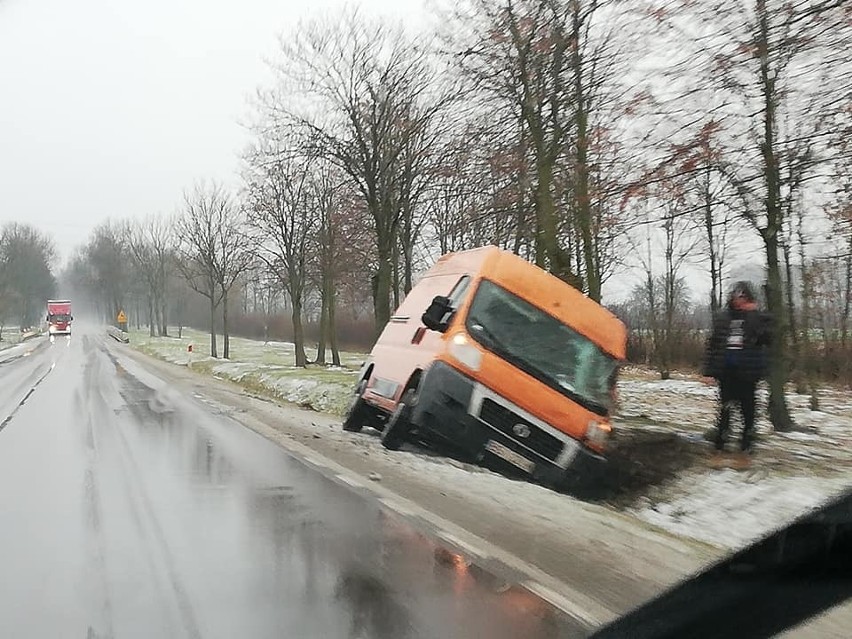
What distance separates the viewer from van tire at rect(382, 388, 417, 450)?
1096 cm

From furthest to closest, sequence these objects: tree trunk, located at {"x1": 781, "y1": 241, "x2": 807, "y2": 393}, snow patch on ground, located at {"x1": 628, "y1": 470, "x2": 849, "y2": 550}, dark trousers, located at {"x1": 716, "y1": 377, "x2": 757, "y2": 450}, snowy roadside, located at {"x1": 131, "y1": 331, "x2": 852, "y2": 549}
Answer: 1. tree trunk, located at {"x1": 781, "y1": 241, "x2": 807, "y2": 393}
2. dark trousers, located at {"x1": 716, "y1": 377, "x2": 757, "y2": 450}
3. snowy roadside, located at {"x1": 131, "y1": 331, "x2": 852, "y2": 549}
4. snow patch on ground, located at {"x1": 628, "y1": 470, "x2": 849, "y2": 550}

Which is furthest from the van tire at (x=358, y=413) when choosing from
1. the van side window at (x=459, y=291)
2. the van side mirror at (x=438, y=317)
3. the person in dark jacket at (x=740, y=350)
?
the person in dark jacket at (x=740, y=350)

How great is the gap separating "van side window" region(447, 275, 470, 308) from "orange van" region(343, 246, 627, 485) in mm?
20

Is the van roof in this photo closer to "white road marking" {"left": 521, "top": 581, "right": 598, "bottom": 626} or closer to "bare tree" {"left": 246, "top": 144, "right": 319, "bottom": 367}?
"white road marking" {"left": 521, "top": 581, "right": 598, "bottom": 626}

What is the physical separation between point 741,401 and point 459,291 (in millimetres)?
3748

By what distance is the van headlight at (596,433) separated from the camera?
33.6ft

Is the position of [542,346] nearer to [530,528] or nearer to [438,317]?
[438,317]

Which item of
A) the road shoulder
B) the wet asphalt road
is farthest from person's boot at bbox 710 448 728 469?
the wet asphalt road

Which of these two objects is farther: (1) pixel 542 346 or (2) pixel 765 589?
(1) pixel 542 346

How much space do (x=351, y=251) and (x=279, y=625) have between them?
26.7 metres

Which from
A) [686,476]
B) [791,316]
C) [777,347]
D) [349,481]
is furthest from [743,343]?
[791,316]

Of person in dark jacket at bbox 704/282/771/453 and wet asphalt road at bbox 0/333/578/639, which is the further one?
person in dark jacket at bbox 704/282/771/453

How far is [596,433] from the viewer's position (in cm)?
1029

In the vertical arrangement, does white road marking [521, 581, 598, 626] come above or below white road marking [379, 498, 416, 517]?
above
